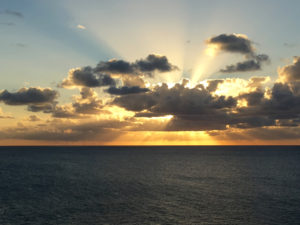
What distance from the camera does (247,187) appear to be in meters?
82.2

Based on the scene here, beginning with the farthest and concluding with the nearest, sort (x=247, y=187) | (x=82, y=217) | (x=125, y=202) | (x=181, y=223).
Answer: (x=247, y=187)
(x=125, y=202)
(x=82, y=217)
(x=181, y=223)

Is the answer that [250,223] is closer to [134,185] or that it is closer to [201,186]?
[201,186]

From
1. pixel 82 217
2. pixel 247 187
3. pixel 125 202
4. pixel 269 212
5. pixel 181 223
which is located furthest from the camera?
pixel 247 187

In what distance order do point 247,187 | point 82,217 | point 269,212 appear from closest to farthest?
1. point 82,217
2. point 269,212
3. point 247,187

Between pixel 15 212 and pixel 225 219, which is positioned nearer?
pixel 225 219

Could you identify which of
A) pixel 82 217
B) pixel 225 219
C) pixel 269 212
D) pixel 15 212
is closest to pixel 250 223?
pixel 225 219

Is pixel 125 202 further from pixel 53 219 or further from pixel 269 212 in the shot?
pixel 269 212

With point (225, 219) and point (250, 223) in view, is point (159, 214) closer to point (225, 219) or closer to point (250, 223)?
point (225, 219)

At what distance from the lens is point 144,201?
62656mm

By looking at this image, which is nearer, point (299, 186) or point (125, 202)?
point (125, 202)

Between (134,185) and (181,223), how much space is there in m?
39.5

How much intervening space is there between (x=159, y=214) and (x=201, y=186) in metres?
34.8

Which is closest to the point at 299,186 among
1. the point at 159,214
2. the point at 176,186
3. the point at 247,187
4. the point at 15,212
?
the point at 247,187

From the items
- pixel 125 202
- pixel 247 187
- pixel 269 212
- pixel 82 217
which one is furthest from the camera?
pixel 247 187
